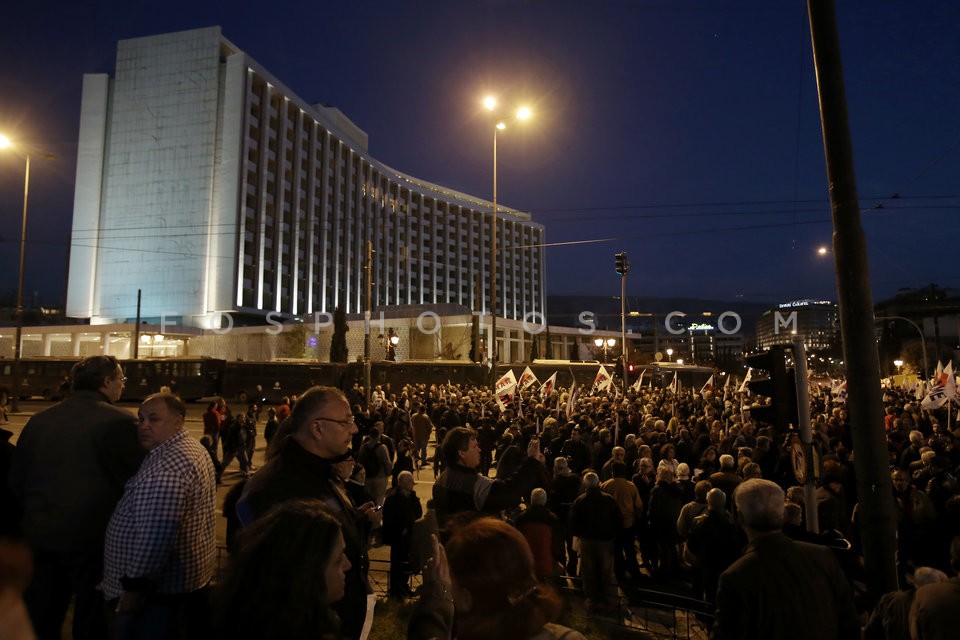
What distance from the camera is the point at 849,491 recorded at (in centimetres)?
853

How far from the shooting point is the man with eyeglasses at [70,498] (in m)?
3.42

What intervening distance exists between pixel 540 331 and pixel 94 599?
Answer: 7338cm

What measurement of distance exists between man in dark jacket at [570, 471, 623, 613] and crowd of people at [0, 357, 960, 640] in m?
0.02

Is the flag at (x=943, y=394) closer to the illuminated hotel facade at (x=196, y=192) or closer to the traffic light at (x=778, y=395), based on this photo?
the traffic light at (x=778, y=395)

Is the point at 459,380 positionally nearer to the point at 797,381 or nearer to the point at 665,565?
the point at 665,565

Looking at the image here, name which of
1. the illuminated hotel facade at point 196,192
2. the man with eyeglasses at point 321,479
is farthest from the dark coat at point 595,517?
the illuminated hotel facade at point 196,192

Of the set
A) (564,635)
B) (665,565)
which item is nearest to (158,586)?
(564,635)

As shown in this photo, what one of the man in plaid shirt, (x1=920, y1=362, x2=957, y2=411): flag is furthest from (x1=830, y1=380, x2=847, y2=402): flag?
the man in plaid shirt

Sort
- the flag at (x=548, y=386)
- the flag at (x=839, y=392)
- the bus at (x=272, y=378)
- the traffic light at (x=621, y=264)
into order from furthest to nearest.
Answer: the bus at (x=272, y=378) → the traffic light at (x=621, y=264) → the flag at (x=839, y=392) → the flag at (x=548, y=386)

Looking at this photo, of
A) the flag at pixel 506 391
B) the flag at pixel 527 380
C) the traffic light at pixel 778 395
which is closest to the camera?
the traffic light at pixel 778 395

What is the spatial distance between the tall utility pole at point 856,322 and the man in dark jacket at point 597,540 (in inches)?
104

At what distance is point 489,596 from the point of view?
6.05 feet

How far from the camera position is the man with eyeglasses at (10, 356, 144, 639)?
11.2 ft

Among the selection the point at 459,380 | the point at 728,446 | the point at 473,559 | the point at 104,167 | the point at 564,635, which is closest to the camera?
the point at 564,635
